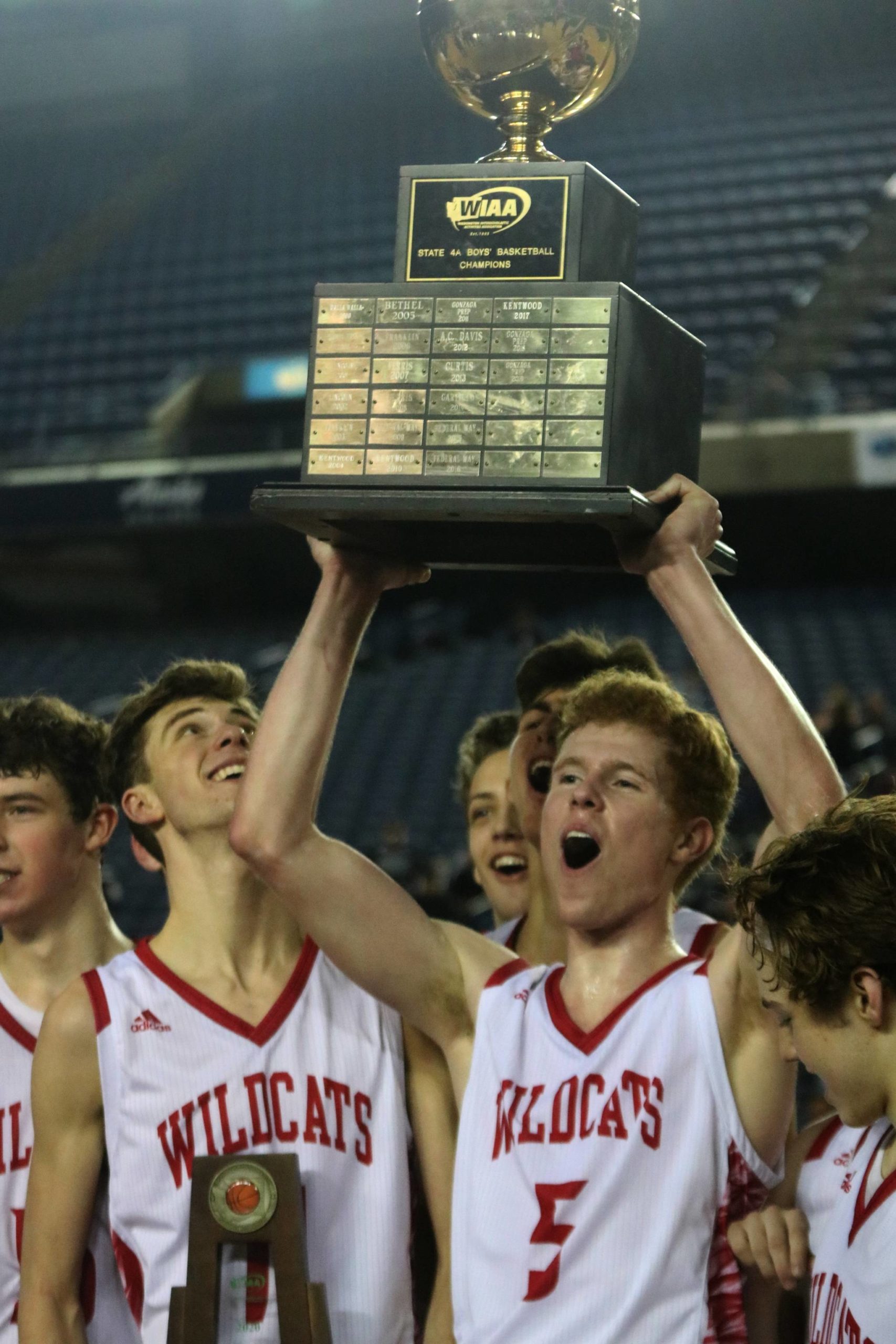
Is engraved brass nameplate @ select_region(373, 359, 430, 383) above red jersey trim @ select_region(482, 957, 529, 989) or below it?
above

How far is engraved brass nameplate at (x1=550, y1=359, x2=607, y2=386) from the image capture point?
83.0 inches

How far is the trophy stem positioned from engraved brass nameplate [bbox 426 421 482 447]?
1.71ft

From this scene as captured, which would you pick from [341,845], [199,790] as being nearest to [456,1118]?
[341,845]

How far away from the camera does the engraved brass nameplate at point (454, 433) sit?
2.14 metres

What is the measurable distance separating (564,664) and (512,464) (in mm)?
997

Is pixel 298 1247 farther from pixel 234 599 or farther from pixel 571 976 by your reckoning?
pixel 234 599

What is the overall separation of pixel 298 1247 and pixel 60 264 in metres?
16.9

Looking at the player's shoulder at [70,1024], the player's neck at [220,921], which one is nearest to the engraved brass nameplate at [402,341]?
the player's neck at [220,921]

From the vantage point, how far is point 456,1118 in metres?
2.56

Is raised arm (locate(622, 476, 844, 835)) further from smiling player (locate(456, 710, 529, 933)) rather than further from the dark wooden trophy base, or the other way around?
smiling player (locate(456, 710, 529, 933))

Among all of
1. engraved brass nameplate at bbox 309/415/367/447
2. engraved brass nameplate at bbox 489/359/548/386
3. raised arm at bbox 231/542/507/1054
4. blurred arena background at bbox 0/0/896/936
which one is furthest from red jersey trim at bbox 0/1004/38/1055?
blurred arena background at bbox 0/0/896/936

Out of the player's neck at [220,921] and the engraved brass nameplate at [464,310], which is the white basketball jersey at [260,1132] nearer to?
the player's neck at [220,921]

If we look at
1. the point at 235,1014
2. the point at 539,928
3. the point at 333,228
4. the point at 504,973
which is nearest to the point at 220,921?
the point at 235,1014

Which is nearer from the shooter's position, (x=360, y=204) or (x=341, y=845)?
(x=341, y=845)
